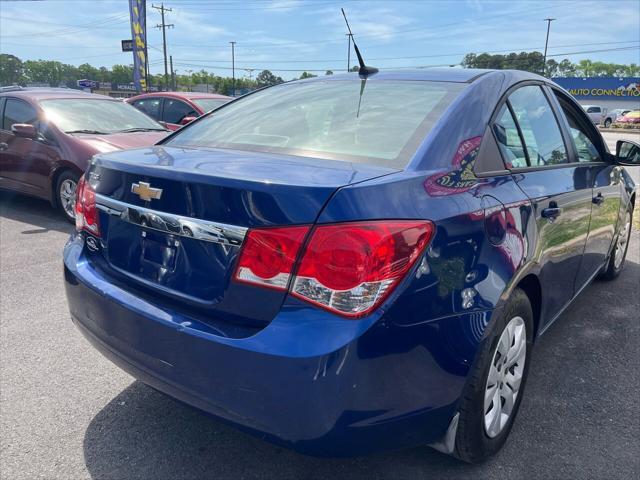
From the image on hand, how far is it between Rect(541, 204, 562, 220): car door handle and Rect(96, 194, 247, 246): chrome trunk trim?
1.45 m

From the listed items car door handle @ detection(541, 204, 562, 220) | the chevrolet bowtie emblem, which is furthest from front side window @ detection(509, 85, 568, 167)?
the chevrolet bowtie emblem

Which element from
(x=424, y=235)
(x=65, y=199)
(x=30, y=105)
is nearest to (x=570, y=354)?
(x=424, y=235)

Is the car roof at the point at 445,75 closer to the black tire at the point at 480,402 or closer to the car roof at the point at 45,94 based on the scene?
the black tire at the point at 480,402

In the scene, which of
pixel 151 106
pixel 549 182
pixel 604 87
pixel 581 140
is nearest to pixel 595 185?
pixel 581 140

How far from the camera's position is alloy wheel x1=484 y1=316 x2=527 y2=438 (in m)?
2.13

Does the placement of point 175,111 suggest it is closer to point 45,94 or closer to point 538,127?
point 45,94

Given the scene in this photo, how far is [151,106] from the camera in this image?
10.0 m

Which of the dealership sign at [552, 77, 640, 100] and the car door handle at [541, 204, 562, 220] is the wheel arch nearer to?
the car door handle at [541, 204, 562, 220]

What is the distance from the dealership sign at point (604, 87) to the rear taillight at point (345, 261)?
2432 inches

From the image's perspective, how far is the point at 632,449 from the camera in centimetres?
236

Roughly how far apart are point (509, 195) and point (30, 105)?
6591 millimetres

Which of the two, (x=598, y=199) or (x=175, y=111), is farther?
(x=175, y=111)

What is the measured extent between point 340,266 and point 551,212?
53.6 inches

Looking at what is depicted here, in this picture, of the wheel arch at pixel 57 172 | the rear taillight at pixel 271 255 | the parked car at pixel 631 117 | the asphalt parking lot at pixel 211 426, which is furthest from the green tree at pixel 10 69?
the rear taillight at pixel 271 255
